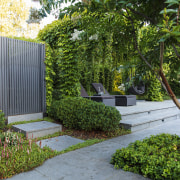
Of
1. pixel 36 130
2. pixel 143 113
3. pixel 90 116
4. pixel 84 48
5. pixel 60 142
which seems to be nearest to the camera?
pixel 60 142

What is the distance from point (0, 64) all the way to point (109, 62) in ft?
9.25

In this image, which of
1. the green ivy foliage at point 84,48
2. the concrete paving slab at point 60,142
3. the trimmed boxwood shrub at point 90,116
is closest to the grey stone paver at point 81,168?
the concrete paving slab at point 60,142

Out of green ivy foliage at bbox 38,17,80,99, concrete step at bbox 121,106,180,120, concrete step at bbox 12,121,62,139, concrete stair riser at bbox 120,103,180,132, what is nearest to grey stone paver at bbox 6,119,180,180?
concrete step at bbox 12,121,62,139

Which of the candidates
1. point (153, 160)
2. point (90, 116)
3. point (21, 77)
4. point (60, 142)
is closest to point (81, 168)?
point (153, 160)

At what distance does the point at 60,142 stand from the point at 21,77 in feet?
7.42

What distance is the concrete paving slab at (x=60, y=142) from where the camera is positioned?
11.0 ft

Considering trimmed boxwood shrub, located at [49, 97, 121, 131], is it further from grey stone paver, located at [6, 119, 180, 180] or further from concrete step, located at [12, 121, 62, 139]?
grey stone paver, located at [6, 119, 180, 180]

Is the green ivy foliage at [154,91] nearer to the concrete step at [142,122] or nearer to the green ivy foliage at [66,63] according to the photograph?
the concrete step at [142,122]

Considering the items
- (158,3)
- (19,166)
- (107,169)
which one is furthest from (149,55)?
(19,166)

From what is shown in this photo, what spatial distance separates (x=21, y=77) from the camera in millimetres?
4824

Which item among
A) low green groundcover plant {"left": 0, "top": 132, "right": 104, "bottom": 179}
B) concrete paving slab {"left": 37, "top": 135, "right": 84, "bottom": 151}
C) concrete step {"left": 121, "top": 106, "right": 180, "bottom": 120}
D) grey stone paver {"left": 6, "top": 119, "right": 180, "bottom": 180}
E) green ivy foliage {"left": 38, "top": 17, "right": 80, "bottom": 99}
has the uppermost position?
green ivy foliage {"left": 38, "top": 17, "right": 80, "bottom": 99}

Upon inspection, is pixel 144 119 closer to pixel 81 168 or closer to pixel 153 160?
pixel 153 160

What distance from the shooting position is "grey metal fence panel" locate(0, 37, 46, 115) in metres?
4.52

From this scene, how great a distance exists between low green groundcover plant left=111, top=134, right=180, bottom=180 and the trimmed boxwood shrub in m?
1.22
